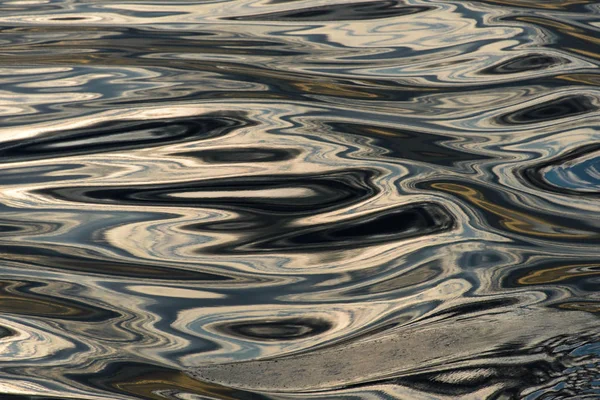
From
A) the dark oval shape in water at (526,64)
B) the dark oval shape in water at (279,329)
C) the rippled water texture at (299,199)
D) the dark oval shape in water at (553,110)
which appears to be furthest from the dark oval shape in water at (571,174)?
the dark oval shape in water at (279,329)

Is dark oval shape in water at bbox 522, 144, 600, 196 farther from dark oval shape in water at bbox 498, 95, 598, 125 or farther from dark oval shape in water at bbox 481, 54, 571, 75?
dark oval shape in water at bbox 481, 54, 571, 75

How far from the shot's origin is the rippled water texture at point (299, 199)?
1.54 m

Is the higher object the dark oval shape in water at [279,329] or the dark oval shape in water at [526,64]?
the dark oval shape in water at [526,64]

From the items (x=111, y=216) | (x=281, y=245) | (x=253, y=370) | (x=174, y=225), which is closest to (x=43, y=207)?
(x=111, y=216)

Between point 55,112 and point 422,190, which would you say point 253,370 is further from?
point 55,112

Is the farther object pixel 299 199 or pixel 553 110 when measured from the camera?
pixel 553 110

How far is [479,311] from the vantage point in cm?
169

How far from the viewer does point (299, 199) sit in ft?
6.59

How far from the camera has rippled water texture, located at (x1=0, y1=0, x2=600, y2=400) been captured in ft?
5.04

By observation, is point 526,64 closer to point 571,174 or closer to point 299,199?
point 571,174

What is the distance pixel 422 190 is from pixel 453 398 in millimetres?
696

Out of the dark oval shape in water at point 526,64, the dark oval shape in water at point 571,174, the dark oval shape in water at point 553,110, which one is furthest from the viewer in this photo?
the dark oval shape in water at point 526,64

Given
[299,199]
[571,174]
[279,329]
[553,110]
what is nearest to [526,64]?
[553,110]

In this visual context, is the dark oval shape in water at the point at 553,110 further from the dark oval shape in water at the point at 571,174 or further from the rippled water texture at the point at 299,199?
the dark oval shape in water at the point at 571,174
